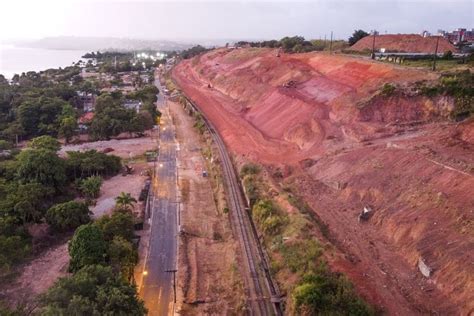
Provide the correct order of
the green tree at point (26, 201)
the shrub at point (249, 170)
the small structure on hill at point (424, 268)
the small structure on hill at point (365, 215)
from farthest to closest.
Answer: the shrub at point (249, 170), the green tree at point (26, 201), the small structure on hill at point (365, 215), the small structure on hill at point (424, 268)

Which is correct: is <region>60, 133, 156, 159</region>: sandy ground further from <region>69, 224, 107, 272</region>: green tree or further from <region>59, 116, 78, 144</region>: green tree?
<region>69, 224, 107, 272</region>: green tree

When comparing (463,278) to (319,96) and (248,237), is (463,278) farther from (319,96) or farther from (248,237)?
(319,96)

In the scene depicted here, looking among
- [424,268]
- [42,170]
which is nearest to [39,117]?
[42,170]

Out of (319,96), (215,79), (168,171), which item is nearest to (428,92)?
(319,96)

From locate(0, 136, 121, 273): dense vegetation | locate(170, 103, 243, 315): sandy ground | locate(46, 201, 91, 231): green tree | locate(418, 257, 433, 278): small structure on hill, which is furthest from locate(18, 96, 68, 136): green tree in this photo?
locate(418, 257, 433, 278): small structure on hill

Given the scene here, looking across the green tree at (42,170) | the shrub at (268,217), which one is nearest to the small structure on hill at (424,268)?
the shrub at (268,217)

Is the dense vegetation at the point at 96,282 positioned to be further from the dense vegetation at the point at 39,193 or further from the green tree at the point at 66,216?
the dense vegetation at the point at 39,193
